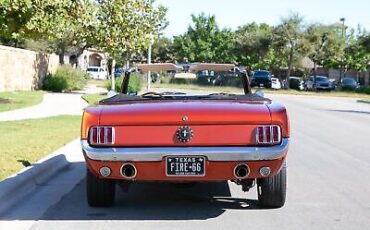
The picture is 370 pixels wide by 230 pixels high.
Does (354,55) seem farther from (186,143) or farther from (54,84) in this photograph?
(186,143)

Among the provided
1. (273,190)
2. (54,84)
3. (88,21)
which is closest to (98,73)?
(54,84)

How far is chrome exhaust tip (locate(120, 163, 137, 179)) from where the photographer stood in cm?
602

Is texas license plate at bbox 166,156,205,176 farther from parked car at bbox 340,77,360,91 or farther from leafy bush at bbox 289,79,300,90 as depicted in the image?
leafy bush at bbox 289,79,300,90

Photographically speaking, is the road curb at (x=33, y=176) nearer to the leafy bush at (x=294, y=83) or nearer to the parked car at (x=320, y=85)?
the parked car at (x=320, y=85)

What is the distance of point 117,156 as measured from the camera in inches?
235

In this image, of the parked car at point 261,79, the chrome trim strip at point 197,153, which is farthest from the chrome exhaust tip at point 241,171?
the parked car at point 261,79

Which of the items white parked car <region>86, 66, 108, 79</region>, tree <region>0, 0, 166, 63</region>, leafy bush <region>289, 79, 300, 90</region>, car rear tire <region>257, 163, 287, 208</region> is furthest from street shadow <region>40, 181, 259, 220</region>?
white parked car <region>86, 66, 108, 79</region>

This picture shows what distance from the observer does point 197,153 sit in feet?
19.5

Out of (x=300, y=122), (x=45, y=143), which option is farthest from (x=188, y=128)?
(x=300, y=122)

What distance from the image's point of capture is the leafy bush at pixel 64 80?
34.0 meters

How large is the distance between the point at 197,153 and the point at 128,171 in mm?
690

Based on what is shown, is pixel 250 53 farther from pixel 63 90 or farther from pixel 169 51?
pixel 63 90

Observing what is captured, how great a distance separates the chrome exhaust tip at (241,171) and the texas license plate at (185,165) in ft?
1.05

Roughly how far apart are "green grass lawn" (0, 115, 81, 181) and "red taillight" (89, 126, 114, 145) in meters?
2.40
